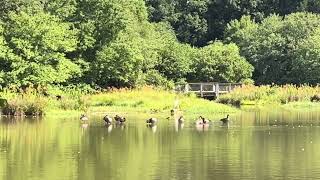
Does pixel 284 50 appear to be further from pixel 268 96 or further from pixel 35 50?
pixel 35 50

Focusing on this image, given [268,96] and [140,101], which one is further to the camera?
[268,96]

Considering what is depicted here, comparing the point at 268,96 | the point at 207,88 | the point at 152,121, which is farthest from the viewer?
the point at 207,88

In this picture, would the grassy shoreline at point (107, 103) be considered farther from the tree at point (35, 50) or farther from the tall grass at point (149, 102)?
the tree at point (35, 50)

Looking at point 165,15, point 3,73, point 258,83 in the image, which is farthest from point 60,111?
point 165,15

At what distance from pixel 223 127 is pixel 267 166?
12.1 m

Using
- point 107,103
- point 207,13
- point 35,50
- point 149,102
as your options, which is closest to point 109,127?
point 149,102

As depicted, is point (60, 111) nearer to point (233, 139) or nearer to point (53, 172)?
point (233, 139)

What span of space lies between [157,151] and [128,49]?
30738 millimetres

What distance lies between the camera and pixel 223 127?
3231 cm

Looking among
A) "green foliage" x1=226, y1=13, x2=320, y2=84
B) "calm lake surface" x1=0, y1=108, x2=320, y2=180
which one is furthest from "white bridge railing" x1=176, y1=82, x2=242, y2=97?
"calm lake surface" x1=0, y1=108, x2=320, y2=180

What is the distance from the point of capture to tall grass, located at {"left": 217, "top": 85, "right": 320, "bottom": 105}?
55406mm

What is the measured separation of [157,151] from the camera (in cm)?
2345

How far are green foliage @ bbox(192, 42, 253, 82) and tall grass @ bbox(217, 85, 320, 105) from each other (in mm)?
10982

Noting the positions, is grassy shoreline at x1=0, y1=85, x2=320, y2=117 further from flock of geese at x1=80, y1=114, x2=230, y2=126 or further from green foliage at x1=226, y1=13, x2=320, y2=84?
green foliage at x1=226, y1=13, x2=320, y2=84
